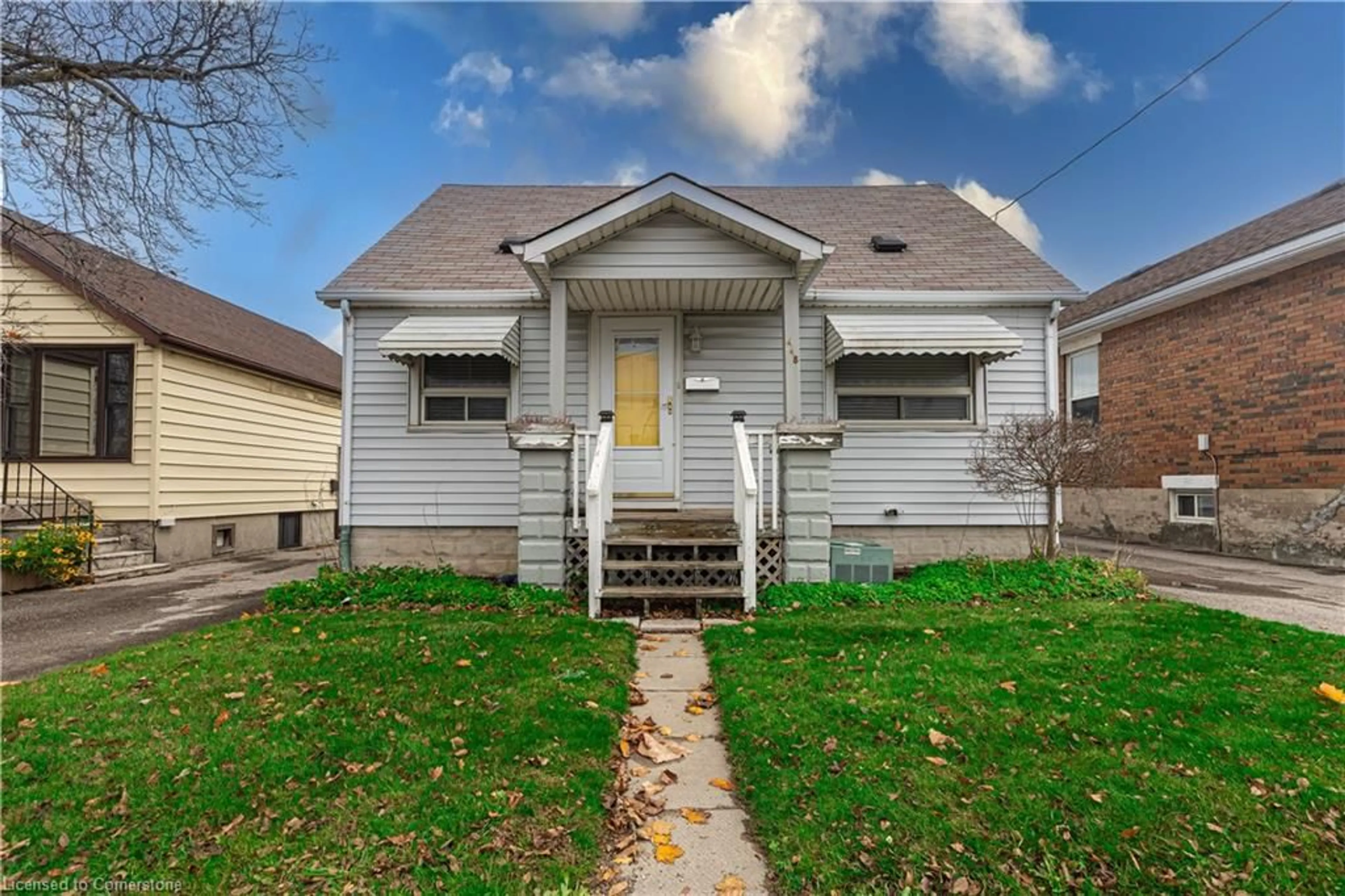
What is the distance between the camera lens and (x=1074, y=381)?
13078 millimetres

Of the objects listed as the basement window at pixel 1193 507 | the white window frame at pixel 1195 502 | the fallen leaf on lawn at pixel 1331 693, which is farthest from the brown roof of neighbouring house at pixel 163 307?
the basement window at pixel 1193 507

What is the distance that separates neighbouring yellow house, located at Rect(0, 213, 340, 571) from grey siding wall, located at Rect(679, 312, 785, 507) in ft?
23.0

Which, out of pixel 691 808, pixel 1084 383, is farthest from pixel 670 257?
pixel 1084 383

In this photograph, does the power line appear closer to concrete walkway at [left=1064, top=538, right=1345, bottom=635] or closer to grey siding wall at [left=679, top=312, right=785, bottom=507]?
grey siding wall at [left=679, top=312, right=785, bottom=507]

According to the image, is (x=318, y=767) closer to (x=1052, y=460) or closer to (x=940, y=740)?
(x=940, y=740)

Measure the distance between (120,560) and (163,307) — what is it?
4329 millimetres

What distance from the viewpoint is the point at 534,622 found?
5102 millimetres

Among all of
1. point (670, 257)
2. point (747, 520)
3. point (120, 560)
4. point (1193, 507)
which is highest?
point (670, 257)

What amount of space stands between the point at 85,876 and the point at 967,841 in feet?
9.75

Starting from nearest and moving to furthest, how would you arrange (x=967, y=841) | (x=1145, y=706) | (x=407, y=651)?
(x=967, y=841) → (x=1145, y=706) → (x=407, y=651)

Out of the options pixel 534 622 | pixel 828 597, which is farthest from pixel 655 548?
pixel 828 597

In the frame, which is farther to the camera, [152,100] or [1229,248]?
[1229,248]

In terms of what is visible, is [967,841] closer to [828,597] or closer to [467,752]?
[467,752]

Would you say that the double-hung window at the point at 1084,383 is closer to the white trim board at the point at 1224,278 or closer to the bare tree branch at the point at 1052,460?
the white trim board at the point at 1224,278
